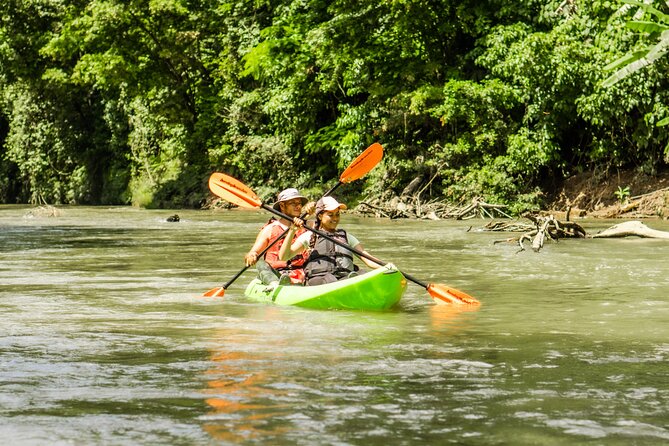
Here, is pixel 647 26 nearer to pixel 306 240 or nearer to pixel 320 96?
pixel 306 240

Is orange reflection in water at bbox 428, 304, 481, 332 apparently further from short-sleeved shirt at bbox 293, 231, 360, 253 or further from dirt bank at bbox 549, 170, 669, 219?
dirt bank at bbox 549, 170, 669, 219

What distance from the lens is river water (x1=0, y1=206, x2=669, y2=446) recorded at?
4.30 meters

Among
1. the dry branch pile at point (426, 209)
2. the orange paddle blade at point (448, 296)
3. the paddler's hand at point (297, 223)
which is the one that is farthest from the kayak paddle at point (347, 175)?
the dry branch pile at point (426, 209)

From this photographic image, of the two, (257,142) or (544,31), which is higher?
(544,31)

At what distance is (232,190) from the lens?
401 inches

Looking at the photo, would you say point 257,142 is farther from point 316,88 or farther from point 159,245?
point 159,245

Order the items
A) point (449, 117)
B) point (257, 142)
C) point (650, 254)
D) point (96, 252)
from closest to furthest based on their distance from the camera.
A: point (650, 254) → point (96, 252) → point (449, 117) → point (257, 142)

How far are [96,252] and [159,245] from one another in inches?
55.7

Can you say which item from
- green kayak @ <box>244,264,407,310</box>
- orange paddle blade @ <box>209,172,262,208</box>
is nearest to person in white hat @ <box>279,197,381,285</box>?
green kayak @ <box>244,264,407,310</box>

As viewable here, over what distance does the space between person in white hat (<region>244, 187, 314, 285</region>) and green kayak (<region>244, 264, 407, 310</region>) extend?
58 cm

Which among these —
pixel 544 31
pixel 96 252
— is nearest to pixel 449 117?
pixel 544 31

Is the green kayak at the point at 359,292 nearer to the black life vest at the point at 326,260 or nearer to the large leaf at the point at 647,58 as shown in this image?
the black life vest at the point at 326,260

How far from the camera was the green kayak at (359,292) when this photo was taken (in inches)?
310

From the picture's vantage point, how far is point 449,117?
22.4 m
